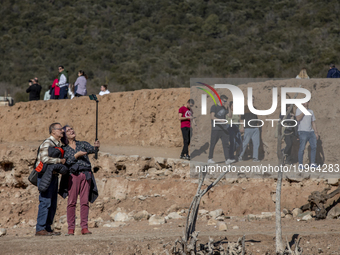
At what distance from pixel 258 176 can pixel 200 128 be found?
10.8ft

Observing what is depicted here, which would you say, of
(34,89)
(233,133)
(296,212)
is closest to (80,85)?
(34,89)

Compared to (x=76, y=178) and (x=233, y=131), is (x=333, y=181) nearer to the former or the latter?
(x=233, y=131)

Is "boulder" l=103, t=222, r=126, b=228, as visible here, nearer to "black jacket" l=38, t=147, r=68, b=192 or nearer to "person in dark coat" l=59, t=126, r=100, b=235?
"person in dark coat" l=59, t=126, r=100, b=235

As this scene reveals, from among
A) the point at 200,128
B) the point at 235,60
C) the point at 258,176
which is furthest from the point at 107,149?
the point at 235,60

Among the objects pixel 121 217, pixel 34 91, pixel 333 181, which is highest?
pixel 34 91

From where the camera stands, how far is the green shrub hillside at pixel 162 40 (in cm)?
2717

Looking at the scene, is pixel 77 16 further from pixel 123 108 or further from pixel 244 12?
pixel 123 108

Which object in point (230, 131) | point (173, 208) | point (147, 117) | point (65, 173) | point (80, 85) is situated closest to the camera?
point (65, 173)

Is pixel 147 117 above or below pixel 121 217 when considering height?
above

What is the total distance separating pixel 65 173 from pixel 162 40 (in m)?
29.9

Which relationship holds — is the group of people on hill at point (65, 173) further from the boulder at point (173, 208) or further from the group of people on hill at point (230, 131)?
the group of people on hill at point (230, 131)

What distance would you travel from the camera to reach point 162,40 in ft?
117

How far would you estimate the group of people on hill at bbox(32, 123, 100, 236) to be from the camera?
21.5 ft

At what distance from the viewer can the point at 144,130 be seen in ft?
45.8
